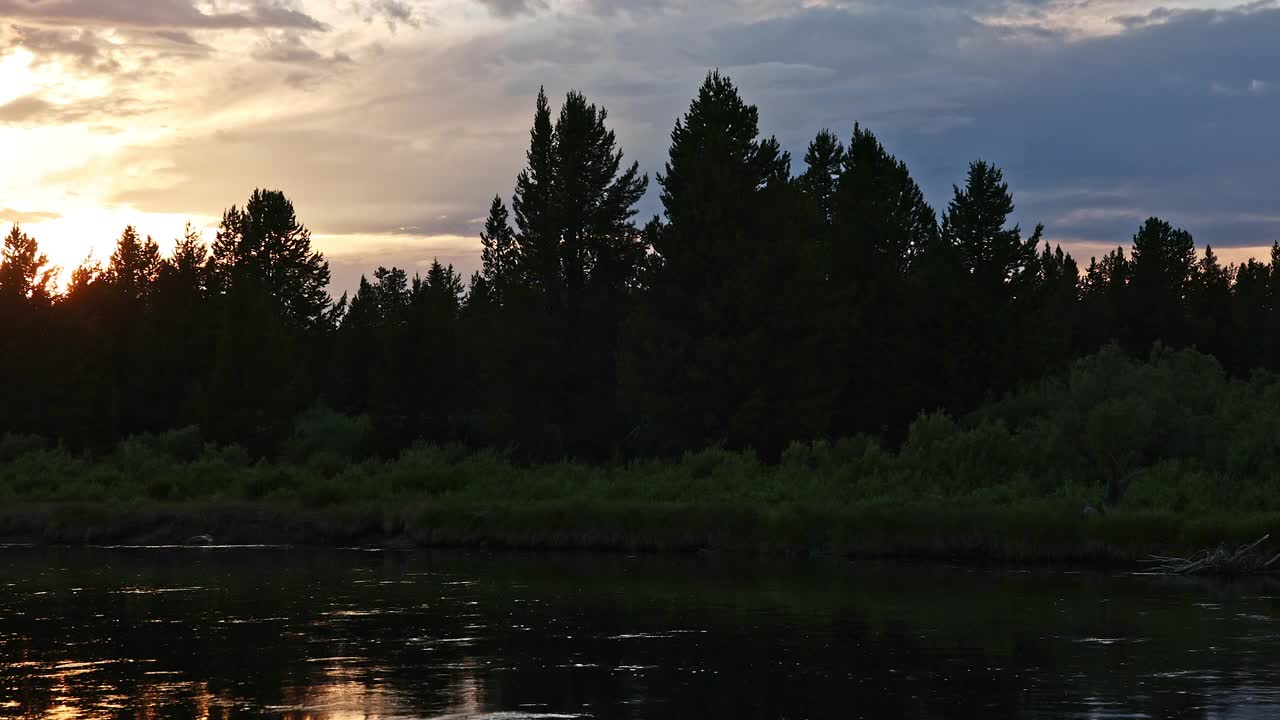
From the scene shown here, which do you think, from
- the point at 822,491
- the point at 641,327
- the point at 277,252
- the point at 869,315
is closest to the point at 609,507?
the point at 822,491

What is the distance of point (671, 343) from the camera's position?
192 feet

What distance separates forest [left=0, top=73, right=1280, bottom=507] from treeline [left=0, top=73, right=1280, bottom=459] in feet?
0.39

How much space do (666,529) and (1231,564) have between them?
15193 mm

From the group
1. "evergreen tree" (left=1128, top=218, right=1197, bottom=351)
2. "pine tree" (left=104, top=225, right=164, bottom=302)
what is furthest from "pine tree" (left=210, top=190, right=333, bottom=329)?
"evergreen tree" (left=1128, top=218, right=1197, bottom=351)

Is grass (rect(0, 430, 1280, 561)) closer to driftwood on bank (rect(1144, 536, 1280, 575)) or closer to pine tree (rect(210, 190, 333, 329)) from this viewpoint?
driftwood on bank (rect(1144, 536, 1280, 575))

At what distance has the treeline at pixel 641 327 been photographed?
5812 cm

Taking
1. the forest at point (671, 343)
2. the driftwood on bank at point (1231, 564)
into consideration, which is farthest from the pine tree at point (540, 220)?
the driftwood on bank at point (1231, 564)

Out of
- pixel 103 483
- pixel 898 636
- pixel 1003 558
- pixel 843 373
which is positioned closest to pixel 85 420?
pixel 103 483

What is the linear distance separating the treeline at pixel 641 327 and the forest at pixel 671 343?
0.12 meters

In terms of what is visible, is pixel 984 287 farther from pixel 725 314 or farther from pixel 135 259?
pixel 135 259

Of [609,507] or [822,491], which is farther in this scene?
[822,491]

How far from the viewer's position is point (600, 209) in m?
67.2

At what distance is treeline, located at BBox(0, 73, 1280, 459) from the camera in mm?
58125

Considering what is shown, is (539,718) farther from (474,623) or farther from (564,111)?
(564,111)
